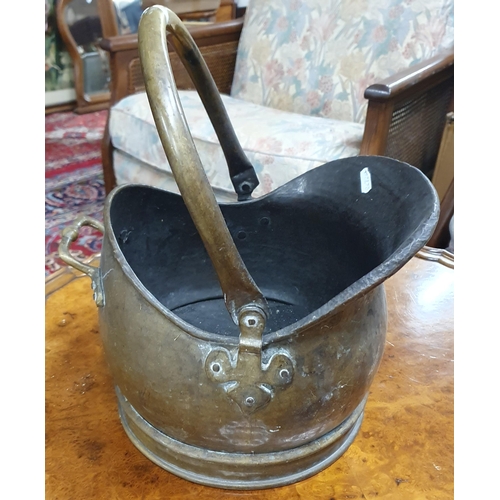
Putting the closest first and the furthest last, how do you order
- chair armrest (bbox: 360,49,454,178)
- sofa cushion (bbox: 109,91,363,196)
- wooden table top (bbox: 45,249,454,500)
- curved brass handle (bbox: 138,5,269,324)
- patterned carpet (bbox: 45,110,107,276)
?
curved brass handle (bbox: 138,5,269,324) → wooden table top (bbox: 45,249,454,500) → chair armrest (bbox: 360,49,454,178) → sofa cushion (bbox: 109,91,363,196) → patterned carpet (bbox: 45,110,107,276)

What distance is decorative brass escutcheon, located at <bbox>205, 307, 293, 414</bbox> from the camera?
470mm

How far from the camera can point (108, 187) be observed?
5.90ft

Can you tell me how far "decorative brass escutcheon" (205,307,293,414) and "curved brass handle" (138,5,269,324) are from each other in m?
0.04

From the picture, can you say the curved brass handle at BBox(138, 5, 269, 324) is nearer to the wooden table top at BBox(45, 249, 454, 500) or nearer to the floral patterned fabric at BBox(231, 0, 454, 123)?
the wooden table top at BBox(45, 249, 454, 500)

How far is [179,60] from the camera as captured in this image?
1601 mm

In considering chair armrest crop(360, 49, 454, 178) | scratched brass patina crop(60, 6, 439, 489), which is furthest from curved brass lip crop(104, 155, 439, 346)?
chair armrest crop(360, 49, 454, 178)

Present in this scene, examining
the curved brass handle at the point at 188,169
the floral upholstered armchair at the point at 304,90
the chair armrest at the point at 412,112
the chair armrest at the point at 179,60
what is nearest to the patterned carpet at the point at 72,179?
the floral upholstered armchair at the point at 304,90

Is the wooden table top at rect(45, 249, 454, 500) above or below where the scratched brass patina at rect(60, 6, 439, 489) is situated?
below

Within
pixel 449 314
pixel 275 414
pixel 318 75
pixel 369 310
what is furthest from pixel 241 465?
pixel 318 75

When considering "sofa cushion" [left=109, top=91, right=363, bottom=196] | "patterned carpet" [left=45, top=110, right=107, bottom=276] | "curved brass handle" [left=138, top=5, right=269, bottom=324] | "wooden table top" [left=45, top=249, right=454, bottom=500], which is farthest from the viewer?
"patterned carpet" [left=45, top=110, right=107, bottom=276]

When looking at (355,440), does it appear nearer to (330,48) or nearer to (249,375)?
(249,375)

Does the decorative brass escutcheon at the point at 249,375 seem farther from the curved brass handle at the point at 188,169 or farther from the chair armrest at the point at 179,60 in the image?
the chair armrest at the point at 179,60

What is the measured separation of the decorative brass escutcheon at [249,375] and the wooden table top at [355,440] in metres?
0.15

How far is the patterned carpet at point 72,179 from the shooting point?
1739 millimetres
